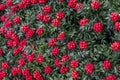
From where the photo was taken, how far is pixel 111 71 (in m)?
4.37

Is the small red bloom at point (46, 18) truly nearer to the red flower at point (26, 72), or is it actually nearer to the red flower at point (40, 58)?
the red flower at point (40, 58)

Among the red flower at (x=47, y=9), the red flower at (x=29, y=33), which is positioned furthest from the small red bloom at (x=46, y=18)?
the red flower at (x=29, y=33)

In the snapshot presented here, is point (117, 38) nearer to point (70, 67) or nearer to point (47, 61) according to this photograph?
point (70, 67)

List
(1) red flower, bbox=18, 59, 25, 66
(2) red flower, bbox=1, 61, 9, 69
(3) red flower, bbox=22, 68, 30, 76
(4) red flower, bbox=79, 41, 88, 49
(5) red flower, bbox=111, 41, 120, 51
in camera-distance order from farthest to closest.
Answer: (2) red flower, bbox=1, 61, 9, 69
(1) red flower, bbox=18, 59, 25, 66
(3) red flower, bbox=22, 68, 30, 76
(4) red flower, bbox=79, 41, 88, 49
(5) red flower, bbox=111, 41, 120, 51

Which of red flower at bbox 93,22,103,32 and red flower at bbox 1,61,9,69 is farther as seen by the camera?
red flower at bbox 1,61,9,69

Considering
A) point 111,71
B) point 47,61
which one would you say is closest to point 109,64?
point 111,71

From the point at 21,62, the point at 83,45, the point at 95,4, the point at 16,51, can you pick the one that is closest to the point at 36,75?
the point at 21,62

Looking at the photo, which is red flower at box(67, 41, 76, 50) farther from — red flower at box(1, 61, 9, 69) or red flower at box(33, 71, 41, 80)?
red flower at box(1, 61, 9, 69)

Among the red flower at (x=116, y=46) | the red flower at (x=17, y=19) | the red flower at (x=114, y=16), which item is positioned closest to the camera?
the red flower at (x=116, y=46)

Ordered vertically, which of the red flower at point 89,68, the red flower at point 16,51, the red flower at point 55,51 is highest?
the red flower at point 55,51

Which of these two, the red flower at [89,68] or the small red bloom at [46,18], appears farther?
the small red bloom at [46,18]

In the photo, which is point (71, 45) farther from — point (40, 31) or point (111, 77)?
point (111, 77)

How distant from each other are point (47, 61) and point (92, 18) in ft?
2.80

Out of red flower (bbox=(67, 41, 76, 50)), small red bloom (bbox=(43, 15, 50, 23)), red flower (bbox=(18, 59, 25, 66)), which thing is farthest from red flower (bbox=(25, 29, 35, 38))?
red flower (bbox=(67, 41, 76, 50))
